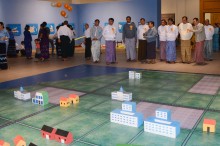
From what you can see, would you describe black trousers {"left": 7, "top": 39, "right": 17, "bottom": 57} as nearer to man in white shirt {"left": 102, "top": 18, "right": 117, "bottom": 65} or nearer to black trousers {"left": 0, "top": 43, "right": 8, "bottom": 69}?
black trousers {"left": 0, "top": 43, "right": 8, "bottom": 69}

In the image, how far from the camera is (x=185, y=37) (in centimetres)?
930

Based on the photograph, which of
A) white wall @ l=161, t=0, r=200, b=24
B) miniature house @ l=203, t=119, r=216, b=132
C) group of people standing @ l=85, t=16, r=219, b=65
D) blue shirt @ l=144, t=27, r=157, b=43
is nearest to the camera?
miniature house @ l=203, t=119, r=216, b=132

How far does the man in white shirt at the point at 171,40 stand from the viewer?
9.53m

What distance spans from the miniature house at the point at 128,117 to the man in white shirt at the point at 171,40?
6.09m

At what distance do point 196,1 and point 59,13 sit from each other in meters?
8.12

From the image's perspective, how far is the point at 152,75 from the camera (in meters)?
7.55

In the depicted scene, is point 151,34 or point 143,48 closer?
point 151,34

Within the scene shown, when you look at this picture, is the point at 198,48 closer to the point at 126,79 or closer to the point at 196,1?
the point at 126,79

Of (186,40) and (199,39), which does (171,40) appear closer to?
(186,40)

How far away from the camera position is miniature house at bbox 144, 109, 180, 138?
11.3 ft

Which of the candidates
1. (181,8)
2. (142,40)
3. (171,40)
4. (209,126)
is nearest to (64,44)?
(142,40)

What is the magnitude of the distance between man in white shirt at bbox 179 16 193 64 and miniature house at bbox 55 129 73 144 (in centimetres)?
682

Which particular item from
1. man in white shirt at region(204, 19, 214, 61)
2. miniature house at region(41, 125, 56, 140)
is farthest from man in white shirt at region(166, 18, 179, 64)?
miniature house at region(41, 125, 56, 140)

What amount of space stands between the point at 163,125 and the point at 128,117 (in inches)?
21.5
